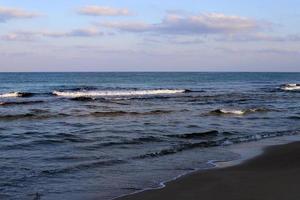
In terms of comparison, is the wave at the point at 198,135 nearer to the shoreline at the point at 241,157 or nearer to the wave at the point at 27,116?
the shoreline at the point at 241,157

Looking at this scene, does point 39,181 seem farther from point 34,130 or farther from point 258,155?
point 34,130

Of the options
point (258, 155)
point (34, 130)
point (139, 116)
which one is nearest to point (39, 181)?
point (258, 155)

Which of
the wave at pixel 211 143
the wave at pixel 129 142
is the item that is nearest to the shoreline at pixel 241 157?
the wave at pixel 211 143

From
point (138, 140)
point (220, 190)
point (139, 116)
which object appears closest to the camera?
point (220, 190)

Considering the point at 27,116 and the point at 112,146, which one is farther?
the point at 27,116

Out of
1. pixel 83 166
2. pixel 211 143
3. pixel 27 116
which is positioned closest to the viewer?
pixel 83 166

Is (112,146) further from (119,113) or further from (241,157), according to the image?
(119,113)

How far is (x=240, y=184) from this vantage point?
10477mm

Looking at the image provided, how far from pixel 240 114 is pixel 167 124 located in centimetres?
629

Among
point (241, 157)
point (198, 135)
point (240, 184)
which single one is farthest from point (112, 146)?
point (240, 184)

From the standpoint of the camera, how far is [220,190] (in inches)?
394

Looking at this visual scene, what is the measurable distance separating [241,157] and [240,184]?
362 centimetres

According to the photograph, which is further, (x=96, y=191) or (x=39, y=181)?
(x=39, y=181)

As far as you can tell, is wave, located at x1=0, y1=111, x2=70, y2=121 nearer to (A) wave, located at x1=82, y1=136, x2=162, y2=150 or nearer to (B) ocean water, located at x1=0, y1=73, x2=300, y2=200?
(B) ocean water, located at x1=0, y1=73, x2=300, y2=200
